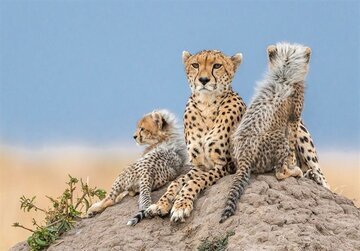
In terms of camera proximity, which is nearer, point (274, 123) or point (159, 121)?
point (274, 123)

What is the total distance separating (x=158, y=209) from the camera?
23.7 ft

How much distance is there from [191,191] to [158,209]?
10.0 inches

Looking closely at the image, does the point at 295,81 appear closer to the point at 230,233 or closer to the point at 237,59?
the point at 237,59

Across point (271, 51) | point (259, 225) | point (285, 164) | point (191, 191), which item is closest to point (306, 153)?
point (285, 164)

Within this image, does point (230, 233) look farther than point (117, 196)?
No

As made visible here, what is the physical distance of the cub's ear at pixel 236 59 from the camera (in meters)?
7.75

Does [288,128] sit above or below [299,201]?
above

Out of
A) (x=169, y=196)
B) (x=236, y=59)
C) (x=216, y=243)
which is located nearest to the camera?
(x=216, y=243)

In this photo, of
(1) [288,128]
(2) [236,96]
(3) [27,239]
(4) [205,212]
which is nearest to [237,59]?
(2) [236,96]

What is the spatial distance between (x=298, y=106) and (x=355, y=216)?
0.88m

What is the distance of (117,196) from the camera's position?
26.2ft

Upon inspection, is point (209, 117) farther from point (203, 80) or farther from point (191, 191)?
point (191, 191)

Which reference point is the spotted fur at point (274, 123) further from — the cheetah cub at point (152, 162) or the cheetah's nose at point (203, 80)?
the cheetah cub at point (152, 162)

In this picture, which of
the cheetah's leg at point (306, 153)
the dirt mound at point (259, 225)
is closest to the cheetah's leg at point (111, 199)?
the dirt mound at point (259, 225)
